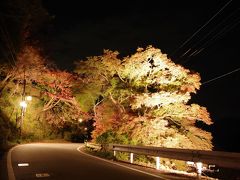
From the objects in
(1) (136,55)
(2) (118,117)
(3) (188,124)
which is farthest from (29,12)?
(3) (188,124)

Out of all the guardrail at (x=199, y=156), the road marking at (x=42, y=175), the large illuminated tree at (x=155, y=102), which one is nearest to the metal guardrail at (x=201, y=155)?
the guardrail at (x=199, y=156)

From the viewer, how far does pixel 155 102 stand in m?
24.7

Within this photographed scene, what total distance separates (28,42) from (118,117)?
40.2 ft

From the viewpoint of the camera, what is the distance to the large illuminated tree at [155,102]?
24.2 m

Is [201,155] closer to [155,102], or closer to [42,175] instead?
[42,175]

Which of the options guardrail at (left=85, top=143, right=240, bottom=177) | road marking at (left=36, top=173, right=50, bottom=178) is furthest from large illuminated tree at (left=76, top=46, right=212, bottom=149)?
road marking at (left=36, top=173, right=50, bottom=178)

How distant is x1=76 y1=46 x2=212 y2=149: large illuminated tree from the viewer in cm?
2416

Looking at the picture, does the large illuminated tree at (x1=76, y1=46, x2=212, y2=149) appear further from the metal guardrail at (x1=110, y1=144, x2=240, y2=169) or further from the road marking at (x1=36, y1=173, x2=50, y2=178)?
the road marking at (x1=36, y1=173, x2=50, y2=178)

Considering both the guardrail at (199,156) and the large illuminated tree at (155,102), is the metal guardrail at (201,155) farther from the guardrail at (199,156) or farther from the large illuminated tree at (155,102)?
the large illuminated tree at (155,102)

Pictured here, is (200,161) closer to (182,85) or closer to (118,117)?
(182,85)

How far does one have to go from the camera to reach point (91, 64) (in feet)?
99.8

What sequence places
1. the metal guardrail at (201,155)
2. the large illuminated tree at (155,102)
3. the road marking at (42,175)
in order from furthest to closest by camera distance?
1. the large illuminated tree at (155,102)
2. the road marking at (42,175)
3. the metal guardrail at (201,155)

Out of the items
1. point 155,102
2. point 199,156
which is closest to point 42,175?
point 199,156

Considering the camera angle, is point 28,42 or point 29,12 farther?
point 28,42
